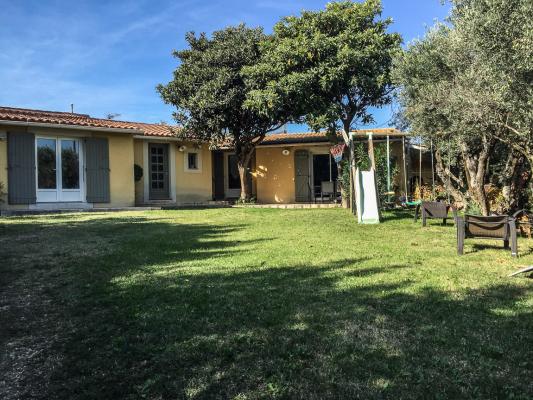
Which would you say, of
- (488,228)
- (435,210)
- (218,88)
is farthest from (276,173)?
(488,228)

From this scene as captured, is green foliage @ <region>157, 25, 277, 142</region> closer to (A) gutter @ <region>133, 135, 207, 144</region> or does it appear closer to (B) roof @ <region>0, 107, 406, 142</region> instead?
(A) gutter @ <region>133, 135, 207, 144</region>

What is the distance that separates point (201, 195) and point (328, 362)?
17574mm

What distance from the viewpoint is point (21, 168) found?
14.2 m

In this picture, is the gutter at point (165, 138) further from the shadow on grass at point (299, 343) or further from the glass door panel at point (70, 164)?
the shadow on grass at point (299, 343)

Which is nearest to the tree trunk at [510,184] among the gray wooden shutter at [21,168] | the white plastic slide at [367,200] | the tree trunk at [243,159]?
the white plastic slide at [367,200]

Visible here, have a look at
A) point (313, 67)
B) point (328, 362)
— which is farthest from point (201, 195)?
point (328, 362)

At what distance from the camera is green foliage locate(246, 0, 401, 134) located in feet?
44.6

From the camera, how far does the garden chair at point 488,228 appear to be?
6285 millimetres

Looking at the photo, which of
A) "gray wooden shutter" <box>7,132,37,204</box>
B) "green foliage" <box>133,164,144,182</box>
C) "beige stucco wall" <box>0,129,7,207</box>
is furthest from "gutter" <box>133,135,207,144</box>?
"beige stucco wall" <box>0,129,7,207</box>

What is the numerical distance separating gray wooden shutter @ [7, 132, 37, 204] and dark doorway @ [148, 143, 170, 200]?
5.24 metres

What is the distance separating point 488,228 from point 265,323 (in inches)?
174

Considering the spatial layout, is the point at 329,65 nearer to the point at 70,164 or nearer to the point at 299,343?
the point at 70,164

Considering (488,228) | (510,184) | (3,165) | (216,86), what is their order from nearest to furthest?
(488,228) → (510,184) → (3,165) → (216,86)

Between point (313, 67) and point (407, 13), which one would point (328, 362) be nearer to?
point (313, 67)
